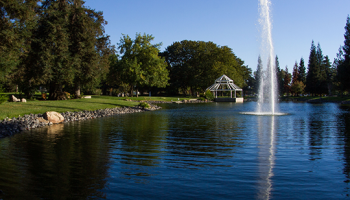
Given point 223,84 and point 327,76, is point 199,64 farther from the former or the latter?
point 327,76

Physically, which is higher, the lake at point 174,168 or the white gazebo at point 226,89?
the white gazebo at point 226,89

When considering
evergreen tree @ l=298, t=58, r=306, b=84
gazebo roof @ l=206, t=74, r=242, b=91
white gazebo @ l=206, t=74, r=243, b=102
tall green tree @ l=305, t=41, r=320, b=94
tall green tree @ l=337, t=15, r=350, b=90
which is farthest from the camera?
evergreen tree @ l=298, t=58, r=306, b=84

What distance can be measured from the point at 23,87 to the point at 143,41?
102 ft

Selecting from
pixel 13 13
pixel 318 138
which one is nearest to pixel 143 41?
pixel 13 13

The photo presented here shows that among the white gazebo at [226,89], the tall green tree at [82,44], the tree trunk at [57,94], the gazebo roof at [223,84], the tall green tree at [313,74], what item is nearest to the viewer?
the tall green tree at [82,44]

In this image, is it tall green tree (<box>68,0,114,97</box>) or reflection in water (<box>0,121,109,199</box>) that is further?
tall green tree (<box>68,0,114,97</box>)

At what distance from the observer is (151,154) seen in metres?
10.0

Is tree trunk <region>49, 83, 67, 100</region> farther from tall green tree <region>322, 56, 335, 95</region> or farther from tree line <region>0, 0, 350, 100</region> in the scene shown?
tall green tree <region>322, 56, 335, 95</region>

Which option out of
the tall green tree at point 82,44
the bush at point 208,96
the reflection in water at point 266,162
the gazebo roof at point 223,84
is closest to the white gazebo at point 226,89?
the gazebo roof at point 223,84

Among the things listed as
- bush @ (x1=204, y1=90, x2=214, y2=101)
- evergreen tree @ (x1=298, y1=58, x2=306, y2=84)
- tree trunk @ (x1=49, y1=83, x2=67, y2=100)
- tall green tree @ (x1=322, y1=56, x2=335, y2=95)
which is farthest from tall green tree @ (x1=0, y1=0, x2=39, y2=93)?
evergreen tree @ (x1=298, y1=58, x2=306, y2=84)

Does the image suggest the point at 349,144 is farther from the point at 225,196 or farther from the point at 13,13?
the point at 13,13

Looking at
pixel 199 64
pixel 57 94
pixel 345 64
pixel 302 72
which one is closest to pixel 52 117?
pixel 57 94

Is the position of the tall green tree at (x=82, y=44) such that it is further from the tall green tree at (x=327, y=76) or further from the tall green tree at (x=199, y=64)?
the tall green tree at (x=327, y=76)

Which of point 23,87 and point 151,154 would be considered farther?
point 23,87
